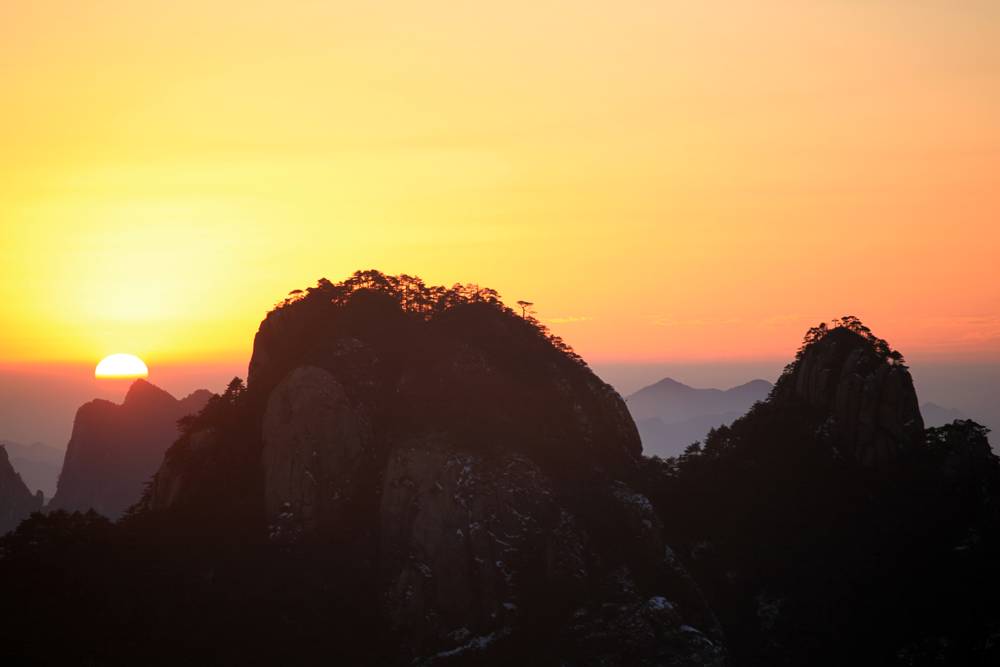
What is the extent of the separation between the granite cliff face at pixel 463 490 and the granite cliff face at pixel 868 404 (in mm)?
24112

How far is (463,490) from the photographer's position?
70938mm

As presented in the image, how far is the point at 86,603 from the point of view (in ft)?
209

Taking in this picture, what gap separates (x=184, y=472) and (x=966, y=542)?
81141mm

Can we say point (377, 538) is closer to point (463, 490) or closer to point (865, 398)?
point (463, 490)

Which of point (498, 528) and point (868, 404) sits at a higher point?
point (868, 404)

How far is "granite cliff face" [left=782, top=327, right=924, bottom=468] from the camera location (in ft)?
274

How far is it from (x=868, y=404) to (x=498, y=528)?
149 ft

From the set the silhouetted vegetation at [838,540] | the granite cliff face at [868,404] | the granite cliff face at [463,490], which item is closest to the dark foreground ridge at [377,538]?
the granite cliff face at [463,490]

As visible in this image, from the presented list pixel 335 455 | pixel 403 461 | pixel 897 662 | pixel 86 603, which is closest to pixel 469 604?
pixel 403 461

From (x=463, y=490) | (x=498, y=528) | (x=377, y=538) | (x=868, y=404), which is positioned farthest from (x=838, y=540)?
(x=377, y=538)

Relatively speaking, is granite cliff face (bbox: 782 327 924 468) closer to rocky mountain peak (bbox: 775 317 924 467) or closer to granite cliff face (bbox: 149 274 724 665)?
rocky mountain peak (bbox: 775 317 924 467)

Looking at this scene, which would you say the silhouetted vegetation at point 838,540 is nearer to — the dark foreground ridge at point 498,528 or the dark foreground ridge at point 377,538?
the dark foreground ridge at point 498,528

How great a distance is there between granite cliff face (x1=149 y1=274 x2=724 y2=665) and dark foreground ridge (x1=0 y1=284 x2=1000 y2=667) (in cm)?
23

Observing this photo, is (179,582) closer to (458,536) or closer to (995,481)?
(458,536)
